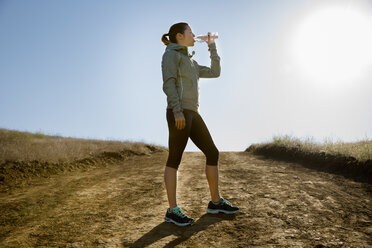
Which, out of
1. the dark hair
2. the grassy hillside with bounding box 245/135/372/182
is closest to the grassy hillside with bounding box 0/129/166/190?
the dark hair

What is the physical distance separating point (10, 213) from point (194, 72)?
324 centimetres

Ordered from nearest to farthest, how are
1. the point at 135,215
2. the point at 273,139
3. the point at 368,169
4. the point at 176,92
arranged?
the point at 176,92 < the point at 135,215 < the point at 368,169 < the point at 273,139

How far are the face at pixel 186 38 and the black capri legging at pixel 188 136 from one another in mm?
857

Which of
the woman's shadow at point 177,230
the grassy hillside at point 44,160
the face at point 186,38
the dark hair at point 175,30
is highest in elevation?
the dark hair at point 175,30

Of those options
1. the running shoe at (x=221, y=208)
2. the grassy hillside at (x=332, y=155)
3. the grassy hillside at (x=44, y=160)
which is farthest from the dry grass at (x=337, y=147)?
the grassy hillside at (x=44, y=160)

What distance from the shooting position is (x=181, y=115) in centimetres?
289

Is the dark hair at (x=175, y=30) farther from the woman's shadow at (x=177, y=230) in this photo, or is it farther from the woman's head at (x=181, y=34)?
the woman's shadow at (x=177, y=230)

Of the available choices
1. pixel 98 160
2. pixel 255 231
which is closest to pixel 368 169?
pixel 255 231

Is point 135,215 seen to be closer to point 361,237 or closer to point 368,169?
point 361,237

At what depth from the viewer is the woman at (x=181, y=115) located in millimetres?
2957

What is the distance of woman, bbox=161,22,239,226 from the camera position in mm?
2957

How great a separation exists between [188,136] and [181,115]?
12.5 inches

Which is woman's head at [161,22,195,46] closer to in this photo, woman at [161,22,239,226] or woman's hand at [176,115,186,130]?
woman at [161,22,239,226]

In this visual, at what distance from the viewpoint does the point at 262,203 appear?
142 inches
